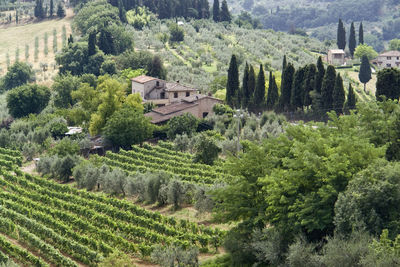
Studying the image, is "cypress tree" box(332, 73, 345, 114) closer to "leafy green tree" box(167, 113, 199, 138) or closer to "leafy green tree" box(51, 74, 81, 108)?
"leafy green tree" box(167, 113, 199, 138)

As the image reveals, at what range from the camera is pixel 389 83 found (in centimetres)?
6488

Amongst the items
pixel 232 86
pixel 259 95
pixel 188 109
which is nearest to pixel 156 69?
pixel 232 86

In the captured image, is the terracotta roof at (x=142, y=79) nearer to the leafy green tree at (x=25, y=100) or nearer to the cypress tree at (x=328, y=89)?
the leafy green tree at (x=25, y=100)

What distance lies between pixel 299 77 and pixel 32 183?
100ft

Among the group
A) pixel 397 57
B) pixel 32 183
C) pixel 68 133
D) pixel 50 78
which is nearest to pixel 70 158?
pixel 32 183

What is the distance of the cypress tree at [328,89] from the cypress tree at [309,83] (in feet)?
7.26

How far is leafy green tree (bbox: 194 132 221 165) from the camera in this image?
2231 inches

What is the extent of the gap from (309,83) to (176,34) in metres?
60.5

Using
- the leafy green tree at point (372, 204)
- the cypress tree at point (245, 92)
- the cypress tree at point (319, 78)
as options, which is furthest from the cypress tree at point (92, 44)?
the leafy green tree at point (372, 204)

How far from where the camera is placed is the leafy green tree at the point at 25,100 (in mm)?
87312

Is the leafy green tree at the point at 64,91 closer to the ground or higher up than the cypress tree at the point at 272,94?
closer to the ground

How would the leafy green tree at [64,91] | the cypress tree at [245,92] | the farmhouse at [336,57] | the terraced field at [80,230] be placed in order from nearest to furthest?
1. the terraced field at [80,230]
2. the cypress tree at [245,92]
3. the leafy green tree at [64,91]
4. the farmhouse at [336,57]

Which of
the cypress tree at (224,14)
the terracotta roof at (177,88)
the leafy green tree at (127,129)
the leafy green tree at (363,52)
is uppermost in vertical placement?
the cypress tree at (224,14)

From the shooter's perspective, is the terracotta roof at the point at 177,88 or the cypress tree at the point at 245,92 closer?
the cypress tree at the point at 245,92
